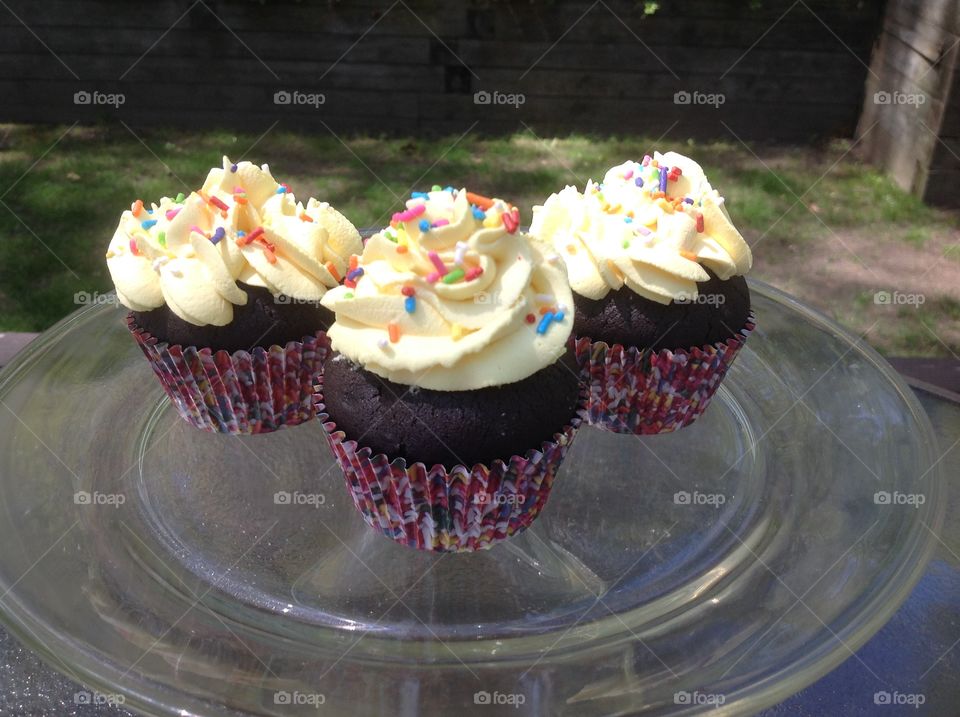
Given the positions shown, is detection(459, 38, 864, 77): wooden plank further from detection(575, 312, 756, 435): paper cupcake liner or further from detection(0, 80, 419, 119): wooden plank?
detection(575, 312, 756, 435): paper cupcake liner

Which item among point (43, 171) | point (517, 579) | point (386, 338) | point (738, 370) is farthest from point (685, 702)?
point (43, 171)

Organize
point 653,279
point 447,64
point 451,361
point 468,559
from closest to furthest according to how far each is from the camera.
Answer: point 451,361
point 468,559
point 653,279
point 447,64

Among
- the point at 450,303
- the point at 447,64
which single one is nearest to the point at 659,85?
the point at 447,64

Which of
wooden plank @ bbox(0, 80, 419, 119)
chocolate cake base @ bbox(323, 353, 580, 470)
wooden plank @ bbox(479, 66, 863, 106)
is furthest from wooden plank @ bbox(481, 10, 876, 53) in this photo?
chocolate cake base @ bbox(323, 353, 580, 470)

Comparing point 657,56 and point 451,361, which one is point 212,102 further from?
point 451,361

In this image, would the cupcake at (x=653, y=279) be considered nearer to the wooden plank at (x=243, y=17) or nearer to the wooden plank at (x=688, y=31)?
the wooden plank at (x=688, y=31)

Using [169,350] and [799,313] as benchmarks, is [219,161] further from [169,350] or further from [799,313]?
[799,313]
